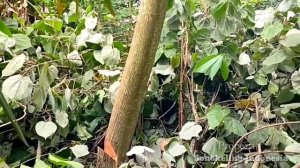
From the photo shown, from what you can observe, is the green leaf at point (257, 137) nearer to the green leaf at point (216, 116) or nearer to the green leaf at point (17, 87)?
the green leaf at point (216, 116)

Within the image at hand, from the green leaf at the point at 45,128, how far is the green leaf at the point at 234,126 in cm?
36

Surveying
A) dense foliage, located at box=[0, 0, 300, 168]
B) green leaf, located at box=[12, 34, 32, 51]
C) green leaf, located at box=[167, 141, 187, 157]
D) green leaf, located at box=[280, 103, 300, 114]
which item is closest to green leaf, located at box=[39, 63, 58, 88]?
dense foliage, located at box=[0, 0, 300, 168]

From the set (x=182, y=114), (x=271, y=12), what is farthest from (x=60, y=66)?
(x=271, y=12)

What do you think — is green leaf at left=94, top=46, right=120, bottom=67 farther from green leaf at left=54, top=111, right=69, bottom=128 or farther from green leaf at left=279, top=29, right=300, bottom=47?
green leaf at left=279, top=29, right=300, bottom=47

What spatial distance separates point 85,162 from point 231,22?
1.53ft

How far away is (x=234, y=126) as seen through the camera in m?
Answer: 0.82

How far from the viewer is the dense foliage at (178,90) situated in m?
0.82

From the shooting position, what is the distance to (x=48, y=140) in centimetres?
89

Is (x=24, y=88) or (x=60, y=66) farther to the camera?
(x=60, y=66)

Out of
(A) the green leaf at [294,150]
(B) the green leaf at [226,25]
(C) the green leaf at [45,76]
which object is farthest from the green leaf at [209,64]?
(C) the green leaf at [45,76]

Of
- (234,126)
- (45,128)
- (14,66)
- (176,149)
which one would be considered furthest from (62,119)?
(234,126)

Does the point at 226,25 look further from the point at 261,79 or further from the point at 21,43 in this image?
the point at 21,43

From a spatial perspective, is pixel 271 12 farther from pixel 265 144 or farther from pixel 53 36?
pixel 53 36

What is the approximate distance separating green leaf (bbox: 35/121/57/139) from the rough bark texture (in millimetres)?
130
